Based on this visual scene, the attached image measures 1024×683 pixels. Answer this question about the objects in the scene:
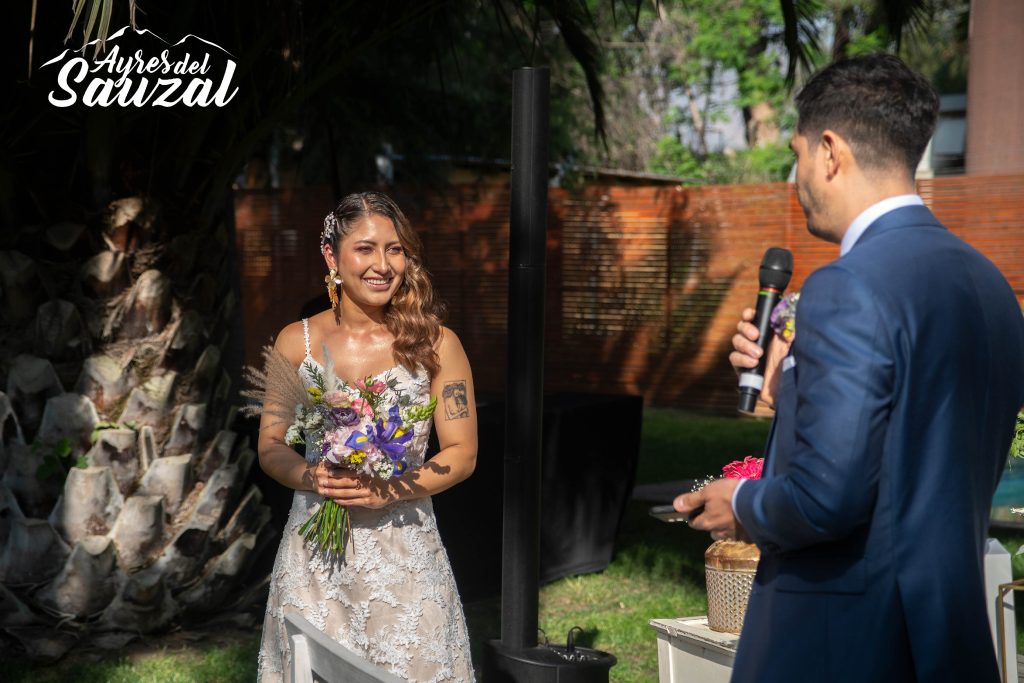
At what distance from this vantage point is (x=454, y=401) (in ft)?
11.6

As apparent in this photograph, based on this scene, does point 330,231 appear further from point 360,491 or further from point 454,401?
point 360,491

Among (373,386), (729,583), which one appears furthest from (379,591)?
(729,583)

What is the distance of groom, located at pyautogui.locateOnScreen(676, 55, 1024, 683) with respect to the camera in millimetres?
1960

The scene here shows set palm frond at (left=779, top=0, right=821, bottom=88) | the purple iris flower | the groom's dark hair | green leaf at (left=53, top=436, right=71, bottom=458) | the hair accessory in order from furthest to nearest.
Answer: palm frond at (left=779, top=0, right=821, bottom=88)
green leaf at (left=53, top=436, right=71, bottom=458)
the hair accessory
the purple iris flower
the groom's dark hair

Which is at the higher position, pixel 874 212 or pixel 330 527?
pixel 874 212

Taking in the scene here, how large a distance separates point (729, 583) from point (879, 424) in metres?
1.73

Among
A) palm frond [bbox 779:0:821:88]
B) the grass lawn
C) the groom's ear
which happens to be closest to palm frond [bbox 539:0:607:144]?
palm frond [bbox 779:0:821:88]

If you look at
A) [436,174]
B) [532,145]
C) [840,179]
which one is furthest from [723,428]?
[840,179]

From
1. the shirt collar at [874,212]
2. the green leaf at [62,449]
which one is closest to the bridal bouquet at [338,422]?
the shirt collar at [874,212]

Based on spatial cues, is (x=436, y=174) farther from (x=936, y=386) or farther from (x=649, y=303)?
(x=936, y=386)

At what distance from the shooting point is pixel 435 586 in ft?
11.7

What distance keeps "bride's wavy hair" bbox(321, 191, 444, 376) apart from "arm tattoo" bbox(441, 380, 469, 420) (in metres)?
0.07

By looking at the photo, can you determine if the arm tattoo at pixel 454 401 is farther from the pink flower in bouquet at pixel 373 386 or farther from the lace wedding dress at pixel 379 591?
the pink flower in bouquet at pixel 373 386

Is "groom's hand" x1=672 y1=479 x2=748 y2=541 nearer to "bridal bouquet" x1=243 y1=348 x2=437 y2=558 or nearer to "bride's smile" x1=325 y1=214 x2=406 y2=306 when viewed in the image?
"bridal bouquet" x1=243 y1=348 x2=437 y2=558
